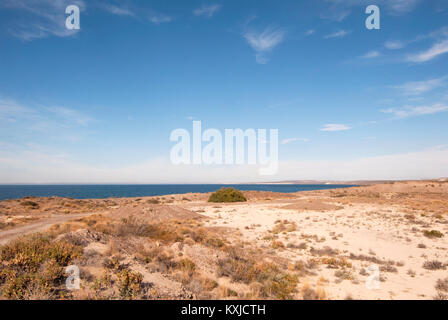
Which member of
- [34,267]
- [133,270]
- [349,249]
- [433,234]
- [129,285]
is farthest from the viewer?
[433,234]

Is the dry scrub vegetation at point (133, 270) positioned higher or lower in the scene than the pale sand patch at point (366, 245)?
higher

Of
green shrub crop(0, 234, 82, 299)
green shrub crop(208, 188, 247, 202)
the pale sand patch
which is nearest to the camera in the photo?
green shrub crop(0, 234, 82, 299)

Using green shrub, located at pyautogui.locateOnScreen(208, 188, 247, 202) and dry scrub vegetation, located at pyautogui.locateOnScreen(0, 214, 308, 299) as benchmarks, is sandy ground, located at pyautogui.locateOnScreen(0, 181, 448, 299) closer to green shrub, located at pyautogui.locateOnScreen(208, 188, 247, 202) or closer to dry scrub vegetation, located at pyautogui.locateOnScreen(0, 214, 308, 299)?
dry scrub vegetation, located at pyautogui.locateOnScreen(0, 214, 308, 299)

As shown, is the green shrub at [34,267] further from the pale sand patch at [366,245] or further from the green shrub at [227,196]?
the green shrub at [227,196]

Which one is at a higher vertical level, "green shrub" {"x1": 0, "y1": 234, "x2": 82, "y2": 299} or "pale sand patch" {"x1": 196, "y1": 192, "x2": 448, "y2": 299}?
"green shrub" {"x1": 0, "y1": 234, "x2": 82, "y2": 299}

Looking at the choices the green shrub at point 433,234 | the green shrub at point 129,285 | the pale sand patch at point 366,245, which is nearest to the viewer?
the green shrub at point 129,285

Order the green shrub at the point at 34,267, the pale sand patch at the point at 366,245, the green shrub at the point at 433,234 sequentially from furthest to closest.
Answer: the green shrub at the point at 433,234 < the pale sand patch at the point at 366,245 < the green shrub at the point at 34,267

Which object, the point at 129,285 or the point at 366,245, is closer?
the point at 129,285

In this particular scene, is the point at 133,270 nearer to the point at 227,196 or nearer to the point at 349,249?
the point at 349,249

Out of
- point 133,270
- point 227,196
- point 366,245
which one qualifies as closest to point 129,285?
point 133,270

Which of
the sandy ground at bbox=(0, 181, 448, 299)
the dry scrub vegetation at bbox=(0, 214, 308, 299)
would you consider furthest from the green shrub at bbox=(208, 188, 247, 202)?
the dry scrub vegetation at bbox=(0, 214, 308, 299)

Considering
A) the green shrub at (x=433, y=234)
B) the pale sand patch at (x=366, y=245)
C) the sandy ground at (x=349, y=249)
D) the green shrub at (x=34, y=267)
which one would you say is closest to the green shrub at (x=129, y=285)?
the sandy ground at (x=349, y=249)
